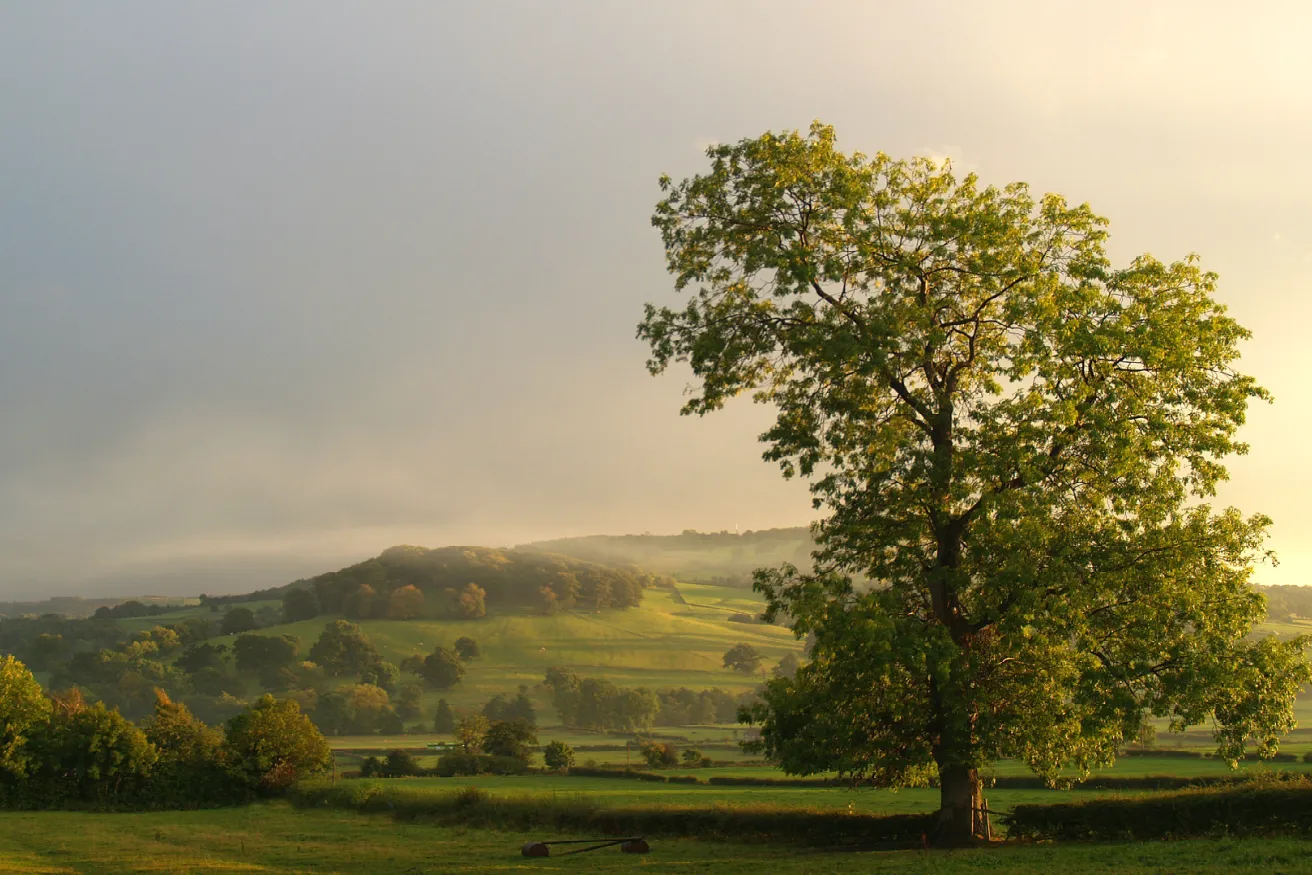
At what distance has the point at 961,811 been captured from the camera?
2748cm

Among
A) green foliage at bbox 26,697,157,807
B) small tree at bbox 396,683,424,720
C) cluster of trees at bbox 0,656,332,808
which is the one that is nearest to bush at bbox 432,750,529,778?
cluster of trees at bbox 0,656,332,808

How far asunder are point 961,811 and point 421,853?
18691 mm

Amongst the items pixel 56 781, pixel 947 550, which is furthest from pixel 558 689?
pixel 947 550

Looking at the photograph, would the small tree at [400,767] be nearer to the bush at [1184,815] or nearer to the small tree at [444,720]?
the bush at [1184,815]

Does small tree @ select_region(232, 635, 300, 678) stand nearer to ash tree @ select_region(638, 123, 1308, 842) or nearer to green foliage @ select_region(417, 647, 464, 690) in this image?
green foliage @ select_region(417, 647, 464, 690)

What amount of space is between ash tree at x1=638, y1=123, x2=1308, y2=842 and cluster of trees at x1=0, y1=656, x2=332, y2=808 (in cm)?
4509

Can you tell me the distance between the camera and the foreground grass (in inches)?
850

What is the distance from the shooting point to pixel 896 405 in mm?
29453

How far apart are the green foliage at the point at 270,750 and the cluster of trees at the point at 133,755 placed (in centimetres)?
6

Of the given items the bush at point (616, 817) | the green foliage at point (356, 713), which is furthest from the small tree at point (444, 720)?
the bush at point (616, 817)

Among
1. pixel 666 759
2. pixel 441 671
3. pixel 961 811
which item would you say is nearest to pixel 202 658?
pixel 441 671

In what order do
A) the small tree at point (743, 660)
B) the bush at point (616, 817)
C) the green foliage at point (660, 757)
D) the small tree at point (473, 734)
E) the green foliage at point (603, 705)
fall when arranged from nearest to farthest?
the bush at point (616, 817)
the green foliage at point (660, 757)
the small tree at point (473, 734)
the green foliage at point (603, 705)
the small tree at point (743, 660)

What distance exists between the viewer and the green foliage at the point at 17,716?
181 ft

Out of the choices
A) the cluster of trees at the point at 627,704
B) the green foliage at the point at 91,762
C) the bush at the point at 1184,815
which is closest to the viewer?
the bush at the point at 1184,815
